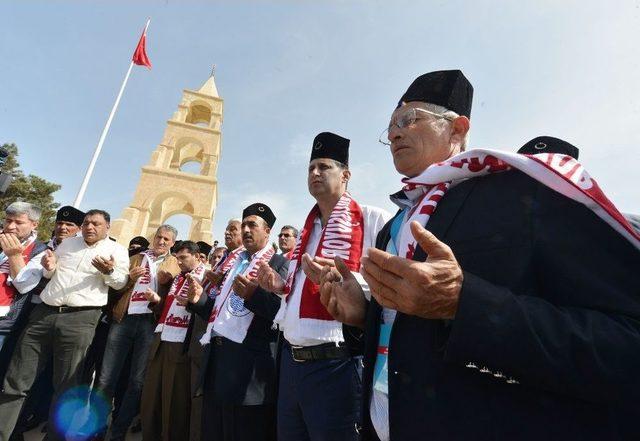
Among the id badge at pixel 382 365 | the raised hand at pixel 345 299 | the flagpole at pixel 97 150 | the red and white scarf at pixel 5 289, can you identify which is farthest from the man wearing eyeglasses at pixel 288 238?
the flagpole at pixel 97 150

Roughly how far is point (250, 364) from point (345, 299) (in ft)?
6.07

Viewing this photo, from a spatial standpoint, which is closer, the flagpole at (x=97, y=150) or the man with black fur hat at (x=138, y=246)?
the man with black fur hat at (x=138, y=246)

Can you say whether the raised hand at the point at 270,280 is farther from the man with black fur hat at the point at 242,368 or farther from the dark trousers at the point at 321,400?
the dark trousers at the point at 321,400

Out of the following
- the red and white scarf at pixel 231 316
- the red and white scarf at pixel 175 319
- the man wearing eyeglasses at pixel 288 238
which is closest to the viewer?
the red and white scarf at pixel 231 316

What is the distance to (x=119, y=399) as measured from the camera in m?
5.27

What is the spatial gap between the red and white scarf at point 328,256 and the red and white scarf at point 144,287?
3001 mm

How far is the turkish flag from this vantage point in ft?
48.9

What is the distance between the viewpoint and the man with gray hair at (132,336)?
4.28 metres

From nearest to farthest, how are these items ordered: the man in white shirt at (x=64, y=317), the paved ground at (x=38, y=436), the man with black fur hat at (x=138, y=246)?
the man in white shirt at (x=64, y=317) → the paved ground at (x=38, y=436) → the man with black fur hat at (x=138, y=246)

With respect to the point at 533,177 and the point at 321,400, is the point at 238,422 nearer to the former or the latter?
the point at 321,400

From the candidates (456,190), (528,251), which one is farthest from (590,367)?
(456,190)

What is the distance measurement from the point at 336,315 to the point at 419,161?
839mm

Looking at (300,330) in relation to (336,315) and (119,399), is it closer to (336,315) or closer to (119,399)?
(336,315)

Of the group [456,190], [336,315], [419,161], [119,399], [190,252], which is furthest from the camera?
[119,399]
